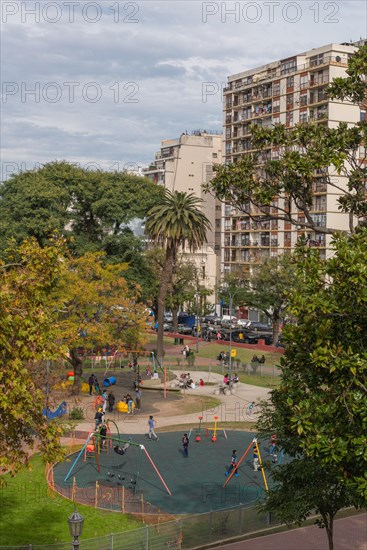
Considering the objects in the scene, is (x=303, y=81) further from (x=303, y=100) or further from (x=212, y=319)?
(x=212, y=319)

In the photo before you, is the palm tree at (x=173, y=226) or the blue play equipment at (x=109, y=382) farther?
the palm tree at (x=173, y=226)

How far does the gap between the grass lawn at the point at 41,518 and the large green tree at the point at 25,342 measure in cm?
860

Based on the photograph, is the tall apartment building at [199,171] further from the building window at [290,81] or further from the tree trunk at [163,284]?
the tree trunk at [163,284]

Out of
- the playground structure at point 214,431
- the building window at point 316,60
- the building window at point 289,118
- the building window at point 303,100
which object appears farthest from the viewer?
the building window at point 289,118

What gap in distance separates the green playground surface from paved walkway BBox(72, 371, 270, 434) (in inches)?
126

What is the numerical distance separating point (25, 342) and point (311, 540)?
48.7ft

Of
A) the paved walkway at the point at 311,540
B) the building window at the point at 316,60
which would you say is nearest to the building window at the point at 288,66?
the building window at the point at 316,60

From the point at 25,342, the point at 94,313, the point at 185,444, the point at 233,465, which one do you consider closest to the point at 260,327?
the point at 94,313

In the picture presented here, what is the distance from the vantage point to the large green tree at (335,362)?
48.7 feet

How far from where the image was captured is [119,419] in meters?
46.4

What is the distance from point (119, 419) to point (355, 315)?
3256cm

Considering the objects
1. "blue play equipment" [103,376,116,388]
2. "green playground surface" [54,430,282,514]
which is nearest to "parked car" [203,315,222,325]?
"blue play equipment" [103,376,116,388]

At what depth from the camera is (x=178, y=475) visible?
35125 mm

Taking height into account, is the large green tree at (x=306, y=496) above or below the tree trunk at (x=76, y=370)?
above
